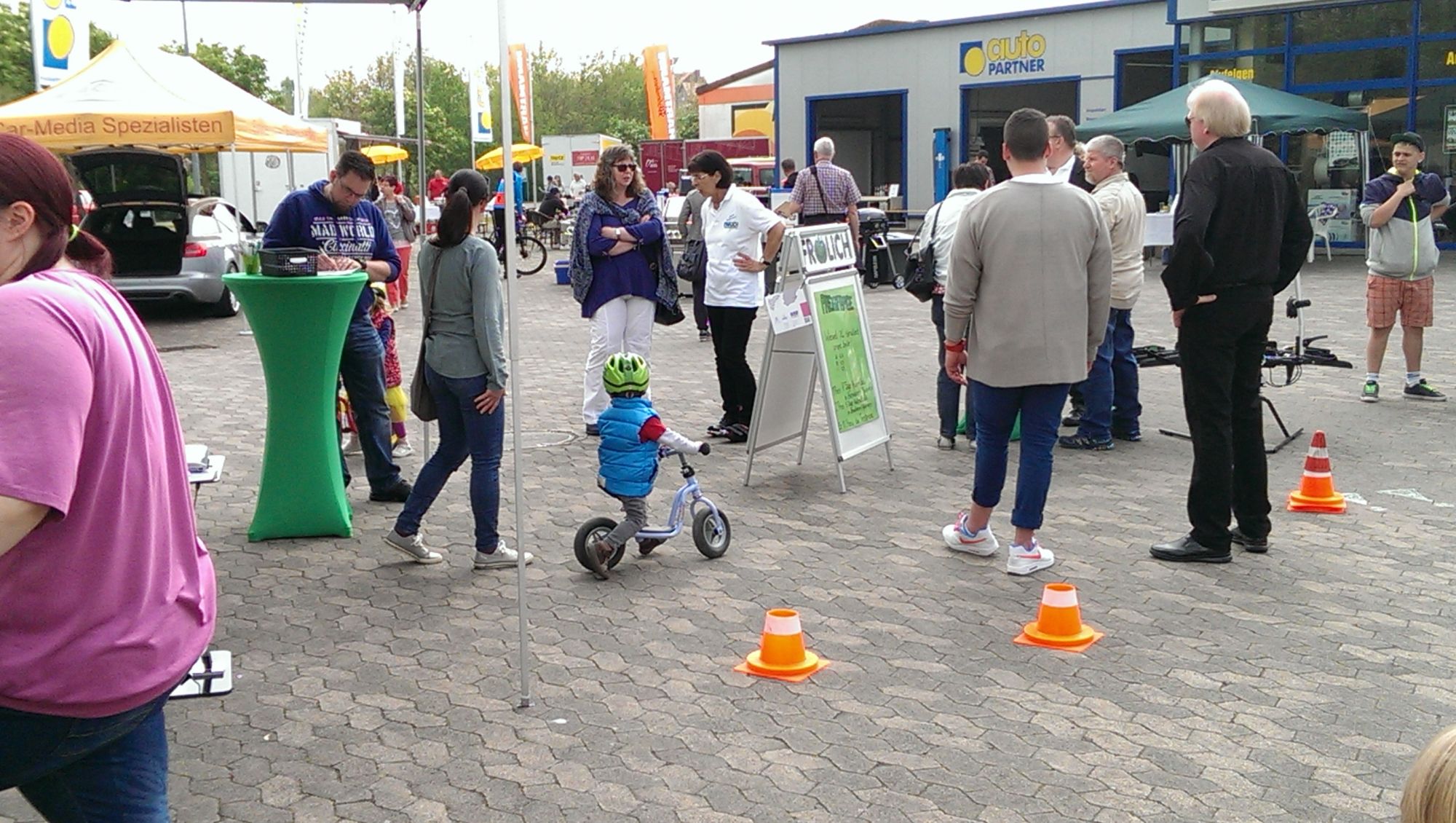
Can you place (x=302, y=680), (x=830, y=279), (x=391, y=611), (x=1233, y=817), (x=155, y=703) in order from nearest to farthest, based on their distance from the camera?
1. (x=155, y=703)
2. (x=1233, y=817)
3. (x=302, y=680)
4. (x=391, y=611)
5. (x=830, y=279)

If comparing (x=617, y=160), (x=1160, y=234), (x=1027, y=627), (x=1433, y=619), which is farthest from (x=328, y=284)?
(x=1160, y=234)

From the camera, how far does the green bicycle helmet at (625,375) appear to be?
5832 millimetres

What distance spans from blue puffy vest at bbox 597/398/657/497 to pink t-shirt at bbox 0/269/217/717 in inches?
145

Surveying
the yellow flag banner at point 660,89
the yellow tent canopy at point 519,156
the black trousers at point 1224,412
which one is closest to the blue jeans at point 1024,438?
the black trousers at point 1224,412

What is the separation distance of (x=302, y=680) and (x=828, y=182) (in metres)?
10.6

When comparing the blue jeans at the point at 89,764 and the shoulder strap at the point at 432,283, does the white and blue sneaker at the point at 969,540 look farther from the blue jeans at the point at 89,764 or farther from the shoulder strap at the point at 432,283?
the blue jeans at the point at 89,764

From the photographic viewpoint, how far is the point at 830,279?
25.5 feet

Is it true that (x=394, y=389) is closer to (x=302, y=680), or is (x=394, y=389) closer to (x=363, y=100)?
(x=302, y=680)

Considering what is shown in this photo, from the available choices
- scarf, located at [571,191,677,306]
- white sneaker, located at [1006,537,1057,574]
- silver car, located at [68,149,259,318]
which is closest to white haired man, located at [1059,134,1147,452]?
white sneaker, located at [1006,537,1057,574]

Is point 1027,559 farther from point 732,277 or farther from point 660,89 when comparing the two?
point 660,89

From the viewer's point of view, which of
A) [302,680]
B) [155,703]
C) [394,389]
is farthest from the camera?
[394,389]

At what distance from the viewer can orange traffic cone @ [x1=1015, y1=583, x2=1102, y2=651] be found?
494 cm

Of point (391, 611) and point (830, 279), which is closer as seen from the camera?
point (391, 611)

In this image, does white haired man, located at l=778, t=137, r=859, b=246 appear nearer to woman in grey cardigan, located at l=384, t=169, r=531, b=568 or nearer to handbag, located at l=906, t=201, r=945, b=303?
handbag, located at l=906, t=201, r=945, b=303
